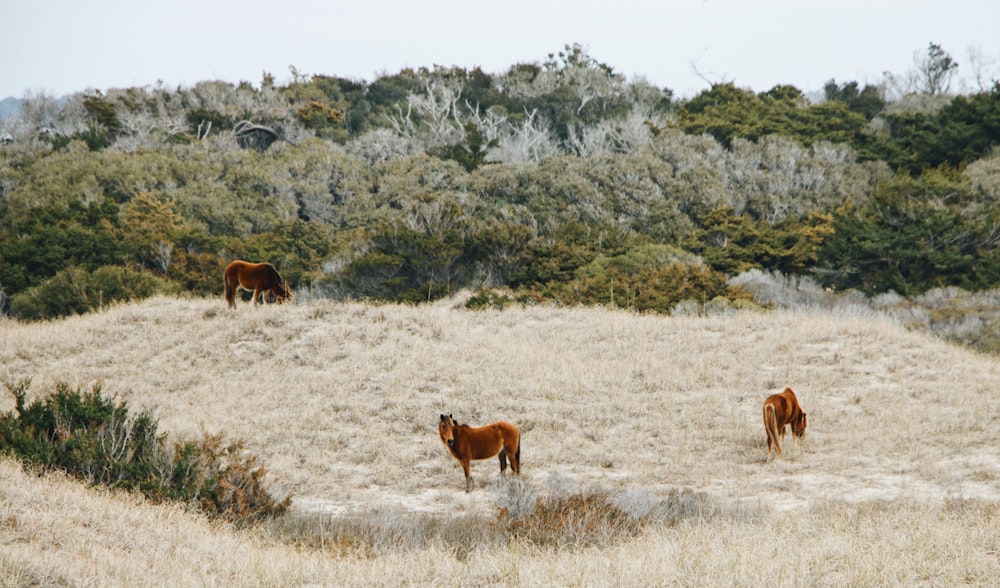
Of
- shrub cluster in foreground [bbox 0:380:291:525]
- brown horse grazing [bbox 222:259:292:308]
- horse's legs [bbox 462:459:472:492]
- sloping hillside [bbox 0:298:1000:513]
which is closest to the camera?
shrub cluster in foreground [bbox 0:380:291:525]

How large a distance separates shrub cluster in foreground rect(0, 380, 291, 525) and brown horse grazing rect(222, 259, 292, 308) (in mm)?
7993

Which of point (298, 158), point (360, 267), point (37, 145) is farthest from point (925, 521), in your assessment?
point (37, 145)

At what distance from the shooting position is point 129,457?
7570mm

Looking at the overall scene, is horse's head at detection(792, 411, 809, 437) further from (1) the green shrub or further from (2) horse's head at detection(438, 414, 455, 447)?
(1) the green shrub

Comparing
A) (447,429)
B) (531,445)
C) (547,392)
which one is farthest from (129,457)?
(547,392)

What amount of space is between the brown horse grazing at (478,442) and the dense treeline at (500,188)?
1193 centimetres

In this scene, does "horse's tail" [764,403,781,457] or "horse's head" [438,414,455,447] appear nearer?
"horse's head" [438,414,455,447]

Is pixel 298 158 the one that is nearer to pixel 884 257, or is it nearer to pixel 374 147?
pixel 374 147

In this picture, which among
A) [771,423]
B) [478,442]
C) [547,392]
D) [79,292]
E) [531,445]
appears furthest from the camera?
[79,292]

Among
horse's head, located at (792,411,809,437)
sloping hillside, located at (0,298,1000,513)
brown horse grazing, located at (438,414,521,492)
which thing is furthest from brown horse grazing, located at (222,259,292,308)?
horse's head, located at (792,411,809,437)

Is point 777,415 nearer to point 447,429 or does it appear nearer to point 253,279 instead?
point 447,429

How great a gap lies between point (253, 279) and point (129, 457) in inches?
351

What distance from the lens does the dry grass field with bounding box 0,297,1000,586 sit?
538cm

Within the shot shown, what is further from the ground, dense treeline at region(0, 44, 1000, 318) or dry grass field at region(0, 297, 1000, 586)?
dense treeline at region(0, 44, 1000, 318)
